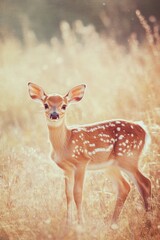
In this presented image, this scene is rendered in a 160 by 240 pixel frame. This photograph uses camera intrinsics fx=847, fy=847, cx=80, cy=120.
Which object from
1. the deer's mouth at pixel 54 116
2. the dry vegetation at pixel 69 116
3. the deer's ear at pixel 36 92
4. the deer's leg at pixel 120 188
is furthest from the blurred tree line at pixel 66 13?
the deer's leg at pixel 120 188

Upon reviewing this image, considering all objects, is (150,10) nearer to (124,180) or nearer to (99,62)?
(99,62)

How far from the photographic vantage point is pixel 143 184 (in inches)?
153

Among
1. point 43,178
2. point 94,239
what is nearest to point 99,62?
point 43,178

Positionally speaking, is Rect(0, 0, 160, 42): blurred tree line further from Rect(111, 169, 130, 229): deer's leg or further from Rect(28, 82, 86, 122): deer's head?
Rect(111, 169, 130, 229): deer's leg

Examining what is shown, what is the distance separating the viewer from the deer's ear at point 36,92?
12.6 ft

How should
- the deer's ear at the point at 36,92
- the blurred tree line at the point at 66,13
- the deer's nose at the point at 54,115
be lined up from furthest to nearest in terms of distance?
the blurred tree line at the point at 66,13, the deer's ear at the point at 36,92, the deer's nose at the point at 54,115

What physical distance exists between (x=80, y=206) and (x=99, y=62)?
3.02 feet

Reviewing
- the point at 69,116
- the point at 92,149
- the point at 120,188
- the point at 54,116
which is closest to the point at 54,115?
the point at 54,116

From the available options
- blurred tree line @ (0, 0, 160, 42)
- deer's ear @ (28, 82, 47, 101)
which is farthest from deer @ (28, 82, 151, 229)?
blurred tree line @ (0, 0, 160, 42)

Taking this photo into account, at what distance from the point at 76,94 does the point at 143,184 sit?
20.2 inches

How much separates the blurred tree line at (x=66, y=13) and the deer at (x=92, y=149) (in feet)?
1.53

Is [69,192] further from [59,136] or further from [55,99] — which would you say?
[55,99]

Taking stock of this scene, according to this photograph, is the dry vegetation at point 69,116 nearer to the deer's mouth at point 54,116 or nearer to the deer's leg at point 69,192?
the deer's leg at point 69,192

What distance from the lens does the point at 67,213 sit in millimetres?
3846
